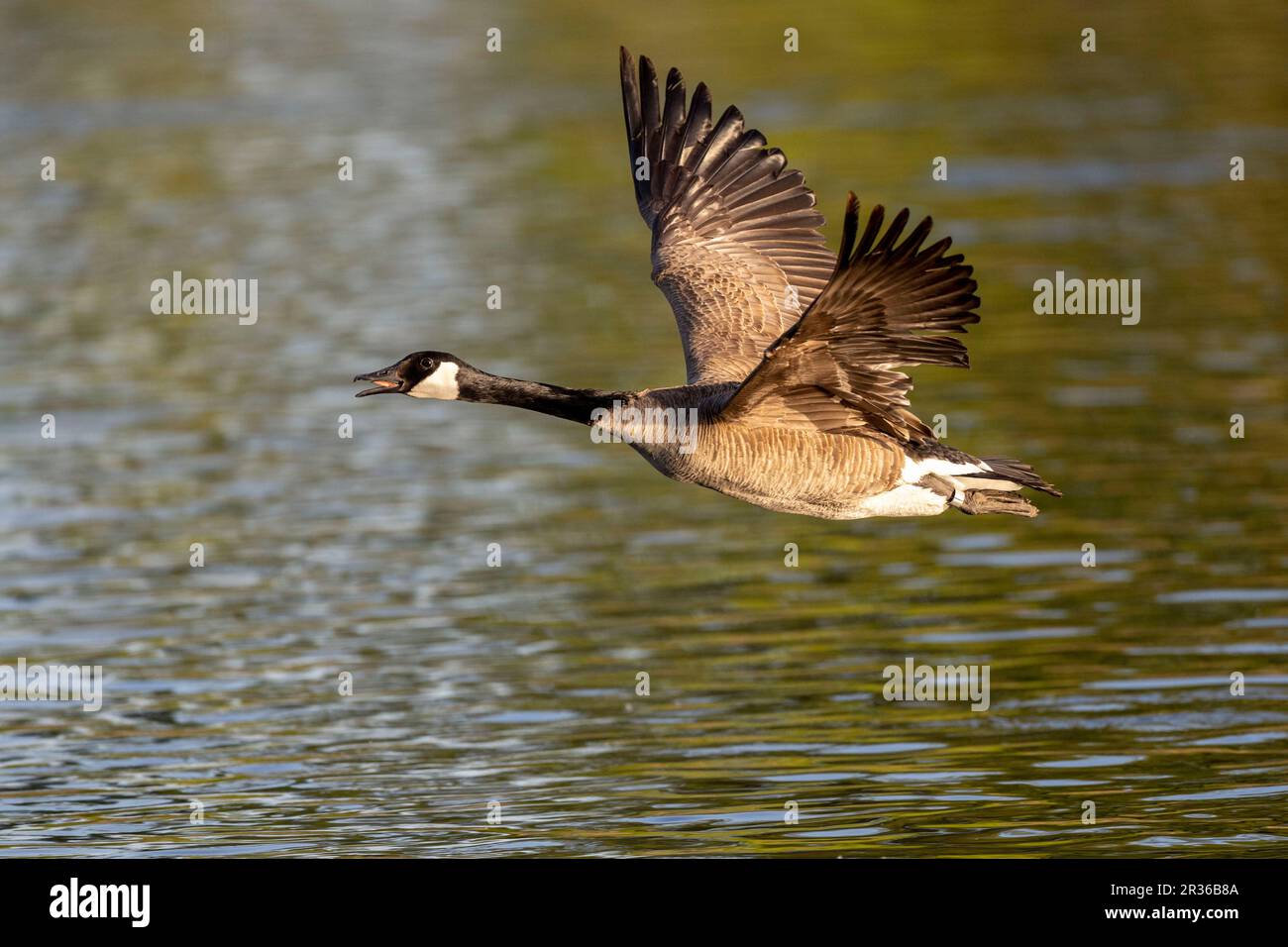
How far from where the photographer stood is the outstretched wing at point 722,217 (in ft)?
49.0

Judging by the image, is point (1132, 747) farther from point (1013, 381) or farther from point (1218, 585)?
point (1013, 381)

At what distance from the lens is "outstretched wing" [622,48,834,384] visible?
14922mm

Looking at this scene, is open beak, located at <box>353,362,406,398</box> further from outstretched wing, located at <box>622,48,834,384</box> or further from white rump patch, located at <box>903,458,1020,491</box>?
white rump patch, located at <box>903,458,1020,491</box>

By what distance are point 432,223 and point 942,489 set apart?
2839 centimetres

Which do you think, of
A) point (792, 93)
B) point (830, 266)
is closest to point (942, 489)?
point (830, 266)

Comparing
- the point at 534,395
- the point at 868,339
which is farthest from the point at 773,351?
the point at 534,395

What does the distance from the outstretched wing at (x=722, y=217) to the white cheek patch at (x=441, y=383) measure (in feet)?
6.28

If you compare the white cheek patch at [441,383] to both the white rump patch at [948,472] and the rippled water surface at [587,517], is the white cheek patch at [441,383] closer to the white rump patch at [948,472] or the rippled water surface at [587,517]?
the white rump patch at [948,472]

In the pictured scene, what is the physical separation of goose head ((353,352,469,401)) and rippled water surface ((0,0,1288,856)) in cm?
312

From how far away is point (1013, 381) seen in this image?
27.8 m

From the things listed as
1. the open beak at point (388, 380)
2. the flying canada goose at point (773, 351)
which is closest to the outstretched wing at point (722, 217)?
the flying canada goose at point (773, 351)

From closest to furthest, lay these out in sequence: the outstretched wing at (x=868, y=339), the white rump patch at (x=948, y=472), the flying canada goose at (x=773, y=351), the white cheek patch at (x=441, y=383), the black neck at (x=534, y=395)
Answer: the outstretched wing at (x=868, y=339) < the flying canada goose at (x=773, y=351) < the white rump patch at (x=948, y=472) < the black neck at (x=534, y=395) < the white cheek patch at (x=441, y=383)

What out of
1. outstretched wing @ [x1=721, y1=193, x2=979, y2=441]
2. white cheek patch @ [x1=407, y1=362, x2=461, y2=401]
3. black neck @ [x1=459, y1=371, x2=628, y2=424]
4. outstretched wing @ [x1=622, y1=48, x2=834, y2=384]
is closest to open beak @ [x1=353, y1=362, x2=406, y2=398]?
white cheek patch @ [x1=407, y1=362, x2=461, y2=401]

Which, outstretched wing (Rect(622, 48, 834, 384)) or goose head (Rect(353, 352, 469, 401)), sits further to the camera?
outstretched wing (Rect(622, 48, 834, 384))
